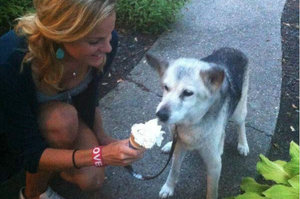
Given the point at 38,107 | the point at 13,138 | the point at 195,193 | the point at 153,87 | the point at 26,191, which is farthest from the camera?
the point at 153,87

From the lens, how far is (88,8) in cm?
196

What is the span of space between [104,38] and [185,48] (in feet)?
8.53

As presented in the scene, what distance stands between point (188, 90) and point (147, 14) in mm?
2556

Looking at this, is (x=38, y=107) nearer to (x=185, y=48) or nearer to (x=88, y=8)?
(x=88, y=8)

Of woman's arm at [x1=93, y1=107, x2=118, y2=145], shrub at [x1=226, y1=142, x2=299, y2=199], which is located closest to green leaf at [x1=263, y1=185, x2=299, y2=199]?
shrub at [x1=226, y1=142, x2=299, y2=199]

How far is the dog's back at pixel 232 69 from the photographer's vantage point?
9.49 ft

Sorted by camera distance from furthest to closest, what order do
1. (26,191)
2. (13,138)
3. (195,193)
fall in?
(195,193), (26,191), (13,138)

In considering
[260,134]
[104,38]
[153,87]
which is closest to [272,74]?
[260,134]

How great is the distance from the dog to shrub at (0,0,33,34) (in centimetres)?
193

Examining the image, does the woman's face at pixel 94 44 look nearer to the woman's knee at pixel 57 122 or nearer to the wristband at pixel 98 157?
the woman's knee at pixel 57 122

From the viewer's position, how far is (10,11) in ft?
12.6

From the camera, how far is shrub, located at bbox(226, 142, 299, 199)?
2.26 meters

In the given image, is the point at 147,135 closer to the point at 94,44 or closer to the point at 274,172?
the point at 94,44

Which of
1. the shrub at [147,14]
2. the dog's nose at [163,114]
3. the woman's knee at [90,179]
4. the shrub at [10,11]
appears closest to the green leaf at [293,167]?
the dog's nose at [163,114]
